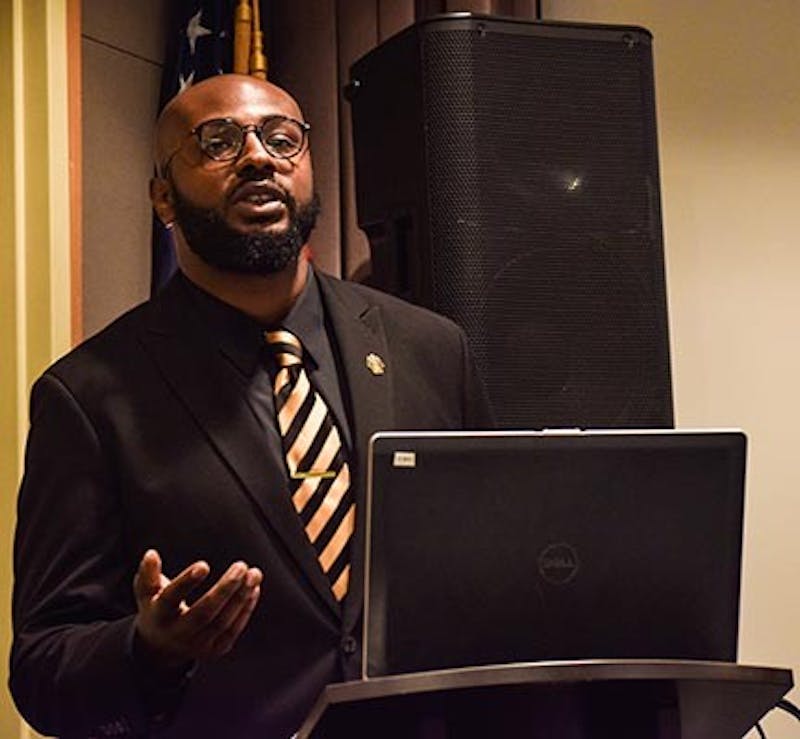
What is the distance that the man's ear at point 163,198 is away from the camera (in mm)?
1719

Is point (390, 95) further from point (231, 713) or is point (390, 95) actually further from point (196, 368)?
point (231, 713)

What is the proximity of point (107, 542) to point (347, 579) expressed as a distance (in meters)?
0.26

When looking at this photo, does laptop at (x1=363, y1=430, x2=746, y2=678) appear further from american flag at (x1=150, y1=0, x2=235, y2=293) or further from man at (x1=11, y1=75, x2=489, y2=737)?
american flag at (x1=150, y1=0, x2=235, y2=293)

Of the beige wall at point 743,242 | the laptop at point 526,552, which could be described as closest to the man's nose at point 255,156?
the laptop at point 526,552

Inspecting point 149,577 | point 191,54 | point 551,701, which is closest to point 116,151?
point 191,54

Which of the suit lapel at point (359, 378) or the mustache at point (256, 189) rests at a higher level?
the mustache at point (256, 189)

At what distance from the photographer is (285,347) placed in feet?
5.37

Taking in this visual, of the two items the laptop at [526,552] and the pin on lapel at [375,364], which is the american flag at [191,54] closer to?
the pin on lapel at [375,364]

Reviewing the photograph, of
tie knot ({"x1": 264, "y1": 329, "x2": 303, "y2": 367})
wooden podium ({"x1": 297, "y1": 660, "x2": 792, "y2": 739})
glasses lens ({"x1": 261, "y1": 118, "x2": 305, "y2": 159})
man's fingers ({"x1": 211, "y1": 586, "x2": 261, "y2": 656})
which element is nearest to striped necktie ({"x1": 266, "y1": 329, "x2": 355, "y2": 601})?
tie knot ({"x1": 264, "y1": 329, "x2": 303, "y2": 367})

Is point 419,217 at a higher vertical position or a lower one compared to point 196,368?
higher

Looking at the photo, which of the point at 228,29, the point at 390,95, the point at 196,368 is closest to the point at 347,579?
the point at 196,368

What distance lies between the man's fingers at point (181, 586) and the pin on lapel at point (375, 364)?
1.71 ft

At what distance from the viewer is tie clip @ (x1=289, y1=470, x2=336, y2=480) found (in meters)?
1.57

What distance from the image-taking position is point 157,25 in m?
2.69
